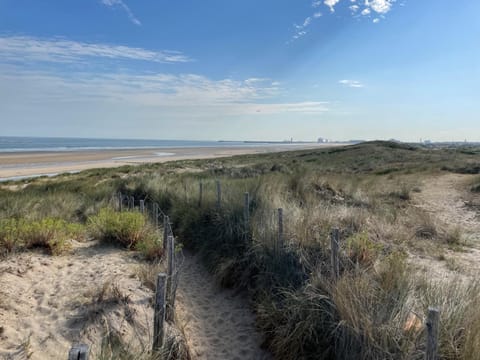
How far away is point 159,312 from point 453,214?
1187 cm

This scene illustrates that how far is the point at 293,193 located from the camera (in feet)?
34.9

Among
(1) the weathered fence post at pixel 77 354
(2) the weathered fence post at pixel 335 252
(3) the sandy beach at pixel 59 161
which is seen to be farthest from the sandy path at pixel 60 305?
(3) the sandy beach at pixel 59 161

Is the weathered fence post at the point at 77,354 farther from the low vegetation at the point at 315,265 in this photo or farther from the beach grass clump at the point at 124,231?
the beach grass clump at the point at 124,231

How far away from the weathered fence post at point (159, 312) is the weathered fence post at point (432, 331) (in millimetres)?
2566

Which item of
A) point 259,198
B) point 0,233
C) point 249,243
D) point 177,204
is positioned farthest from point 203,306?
point 177,204

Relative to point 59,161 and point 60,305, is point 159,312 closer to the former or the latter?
point 60,305

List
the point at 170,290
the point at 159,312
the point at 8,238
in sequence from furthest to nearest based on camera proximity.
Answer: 1. the point at 8,238
2. the point at 170,290
3. the point at 159,312

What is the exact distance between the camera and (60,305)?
4547 millimetres

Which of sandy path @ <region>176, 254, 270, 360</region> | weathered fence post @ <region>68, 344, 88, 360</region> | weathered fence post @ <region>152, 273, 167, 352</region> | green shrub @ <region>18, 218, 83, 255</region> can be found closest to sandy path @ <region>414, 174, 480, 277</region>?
sandy path @ <region>176, 254, 270, 360</region>

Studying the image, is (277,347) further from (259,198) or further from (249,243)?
(259,198)

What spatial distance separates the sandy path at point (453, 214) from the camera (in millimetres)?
6180

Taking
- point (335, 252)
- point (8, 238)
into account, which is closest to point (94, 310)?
point (8, 238)

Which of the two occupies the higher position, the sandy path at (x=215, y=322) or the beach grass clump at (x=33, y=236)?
the beach grass clump at (x=33, y=236)

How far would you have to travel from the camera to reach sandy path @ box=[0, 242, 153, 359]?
3768 millimetres
